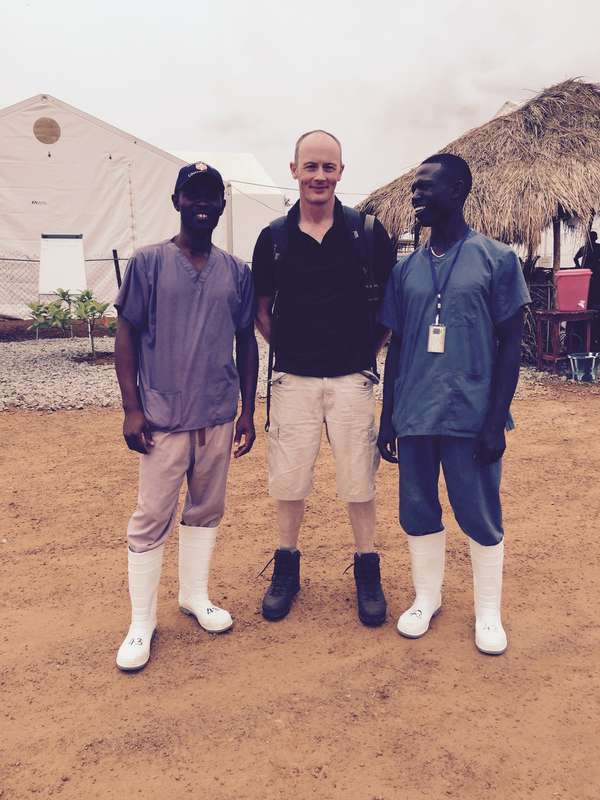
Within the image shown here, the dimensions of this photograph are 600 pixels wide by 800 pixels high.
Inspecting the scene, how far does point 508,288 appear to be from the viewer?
7.03 feet

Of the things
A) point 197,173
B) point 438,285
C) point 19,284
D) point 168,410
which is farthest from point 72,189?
point 438,285

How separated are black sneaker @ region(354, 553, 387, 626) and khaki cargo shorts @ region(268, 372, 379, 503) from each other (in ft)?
0.88

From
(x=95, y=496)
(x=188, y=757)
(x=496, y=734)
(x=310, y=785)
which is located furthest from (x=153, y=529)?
(x=95, y=496)

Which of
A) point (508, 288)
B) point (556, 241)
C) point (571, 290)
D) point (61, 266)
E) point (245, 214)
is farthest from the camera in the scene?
point (245, 214)

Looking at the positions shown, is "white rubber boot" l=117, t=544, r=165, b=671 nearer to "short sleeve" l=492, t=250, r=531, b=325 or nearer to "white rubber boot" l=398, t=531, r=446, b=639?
"white rubber boot" l=398, t=531, r=446, b=639

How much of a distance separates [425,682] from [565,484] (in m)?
2.34

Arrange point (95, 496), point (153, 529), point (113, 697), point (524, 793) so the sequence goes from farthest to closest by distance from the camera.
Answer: point (95, 496), point (153, 529), point (113, 697), point (524, 793)

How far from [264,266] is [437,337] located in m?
0.72

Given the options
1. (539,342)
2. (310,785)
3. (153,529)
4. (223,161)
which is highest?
(223,161)

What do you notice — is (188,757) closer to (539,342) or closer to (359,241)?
(359,241)

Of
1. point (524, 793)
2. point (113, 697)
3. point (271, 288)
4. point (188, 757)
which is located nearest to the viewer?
point (524, 793)

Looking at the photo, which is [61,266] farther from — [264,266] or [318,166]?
[318,166]

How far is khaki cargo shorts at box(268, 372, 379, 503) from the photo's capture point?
2.49 m

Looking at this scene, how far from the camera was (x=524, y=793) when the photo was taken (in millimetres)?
1701
